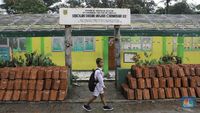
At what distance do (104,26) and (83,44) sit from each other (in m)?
2.94

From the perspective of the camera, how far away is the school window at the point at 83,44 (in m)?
23.2

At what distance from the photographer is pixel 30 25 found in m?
Answer: 20.1

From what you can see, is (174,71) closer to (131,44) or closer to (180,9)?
(131,44)

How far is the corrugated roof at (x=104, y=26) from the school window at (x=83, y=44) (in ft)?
6.41

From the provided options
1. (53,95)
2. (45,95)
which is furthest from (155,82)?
(45,95)

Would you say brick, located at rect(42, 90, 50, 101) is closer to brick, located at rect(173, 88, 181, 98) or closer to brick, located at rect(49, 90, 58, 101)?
brick, located at rect(49, 90, 58, 101)

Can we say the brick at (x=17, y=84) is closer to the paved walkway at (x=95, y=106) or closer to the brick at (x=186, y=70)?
the paved walkway at (x=95, y=106)

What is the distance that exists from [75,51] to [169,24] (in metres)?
5.99

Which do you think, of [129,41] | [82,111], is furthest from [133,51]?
[82,111]

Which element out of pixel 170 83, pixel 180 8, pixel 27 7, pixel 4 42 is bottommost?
pixel 170 83

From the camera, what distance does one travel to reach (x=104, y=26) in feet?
68.0

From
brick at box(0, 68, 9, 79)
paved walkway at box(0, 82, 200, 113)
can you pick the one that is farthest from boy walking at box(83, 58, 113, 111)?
brick at box(0, 68, 9, 79)

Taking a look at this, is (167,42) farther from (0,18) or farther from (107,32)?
(0,18)

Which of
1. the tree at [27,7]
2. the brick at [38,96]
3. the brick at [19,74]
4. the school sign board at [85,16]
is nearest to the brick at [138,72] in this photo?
the school sign board at [85,16]
